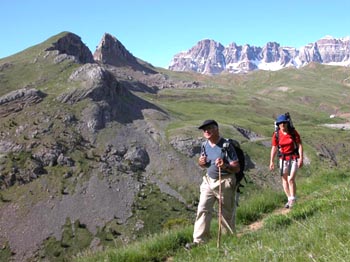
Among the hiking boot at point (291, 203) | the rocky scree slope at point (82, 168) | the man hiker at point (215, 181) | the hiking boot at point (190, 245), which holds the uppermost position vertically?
the man hiker at point (215, 181)

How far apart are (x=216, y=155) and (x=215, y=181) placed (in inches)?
26.3

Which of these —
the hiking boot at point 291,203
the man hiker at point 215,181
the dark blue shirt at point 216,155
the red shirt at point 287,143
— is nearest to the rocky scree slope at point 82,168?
the red shirt at point 287,143

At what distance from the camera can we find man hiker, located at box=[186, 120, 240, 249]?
992cm

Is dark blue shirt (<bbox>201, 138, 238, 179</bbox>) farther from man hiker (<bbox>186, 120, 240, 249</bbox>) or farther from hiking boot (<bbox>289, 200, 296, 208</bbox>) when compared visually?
hiking boot (<bbox>289, 200, 296, 208</bbox>)

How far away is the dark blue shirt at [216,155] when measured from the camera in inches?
396

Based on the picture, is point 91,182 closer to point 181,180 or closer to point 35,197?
point 35,197

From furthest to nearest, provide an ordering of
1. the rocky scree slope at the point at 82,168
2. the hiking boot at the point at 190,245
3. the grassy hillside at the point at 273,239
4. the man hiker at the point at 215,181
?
the rocky scree slope at the point at 82,168 → the man hiker at the point at 215,181 → the hiking boot at the point at 190,245 → the grassy hillside at the point at 273,239

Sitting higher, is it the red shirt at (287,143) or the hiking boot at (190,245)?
the red shirt at (287,143)

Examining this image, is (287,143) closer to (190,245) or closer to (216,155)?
(216,155)

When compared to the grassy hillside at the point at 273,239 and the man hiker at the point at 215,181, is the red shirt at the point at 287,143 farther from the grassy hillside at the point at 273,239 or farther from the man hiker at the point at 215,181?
the man hiker at the point at 215,181

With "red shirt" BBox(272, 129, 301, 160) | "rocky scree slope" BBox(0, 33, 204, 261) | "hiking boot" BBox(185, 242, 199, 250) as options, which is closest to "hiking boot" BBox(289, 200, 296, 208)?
"red shirt" BBox(272, 129, 301, 160)

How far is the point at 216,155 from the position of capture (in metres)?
10.3

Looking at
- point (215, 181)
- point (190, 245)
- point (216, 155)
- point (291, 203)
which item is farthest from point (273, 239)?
point (291, 203)

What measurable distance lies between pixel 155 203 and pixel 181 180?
13.1 metres
